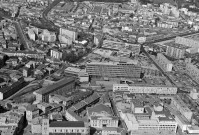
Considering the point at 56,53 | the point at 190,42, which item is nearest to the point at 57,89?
the point at 56,53

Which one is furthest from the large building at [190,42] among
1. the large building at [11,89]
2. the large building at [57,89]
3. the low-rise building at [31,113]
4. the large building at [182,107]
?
the low-rise building at [31,113]

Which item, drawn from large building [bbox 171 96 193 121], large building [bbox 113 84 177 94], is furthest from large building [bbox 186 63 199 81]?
large building [bbox 171 96 193 121]

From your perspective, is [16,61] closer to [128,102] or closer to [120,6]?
[128,102]

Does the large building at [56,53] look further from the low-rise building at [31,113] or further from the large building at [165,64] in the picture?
the low-rise building at [31,113]

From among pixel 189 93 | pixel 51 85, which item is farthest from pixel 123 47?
pixel 51 85

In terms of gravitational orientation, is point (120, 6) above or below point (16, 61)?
above

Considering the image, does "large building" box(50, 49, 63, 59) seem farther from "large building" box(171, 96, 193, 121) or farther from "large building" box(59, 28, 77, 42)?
"large building" box(171, 96, 193, 121)

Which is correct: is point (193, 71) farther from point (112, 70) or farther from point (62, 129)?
point (62, 129)
